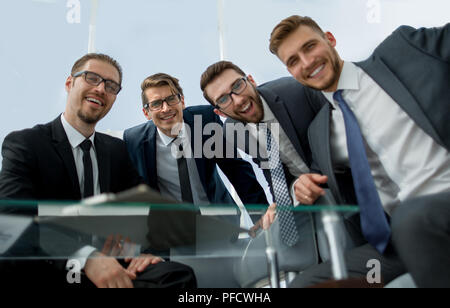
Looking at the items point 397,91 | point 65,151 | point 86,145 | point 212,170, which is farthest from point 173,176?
point 397,91

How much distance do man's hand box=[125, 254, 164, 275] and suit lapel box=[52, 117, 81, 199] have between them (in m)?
0.51

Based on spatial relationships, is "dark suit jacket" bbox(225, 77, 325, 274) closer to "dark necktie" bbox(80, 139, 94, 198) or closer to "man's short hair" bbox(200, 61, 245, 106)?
"man's short hair" bbox(200, 61, 245, 106)

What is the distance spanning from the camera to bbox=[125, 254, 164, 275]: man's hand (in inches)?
55.6

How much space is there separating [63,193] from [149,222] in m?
0.88

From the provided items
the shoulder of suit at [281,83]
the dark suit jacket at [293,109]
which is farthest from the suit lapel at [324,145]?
the shoulder of suit at [281,83]

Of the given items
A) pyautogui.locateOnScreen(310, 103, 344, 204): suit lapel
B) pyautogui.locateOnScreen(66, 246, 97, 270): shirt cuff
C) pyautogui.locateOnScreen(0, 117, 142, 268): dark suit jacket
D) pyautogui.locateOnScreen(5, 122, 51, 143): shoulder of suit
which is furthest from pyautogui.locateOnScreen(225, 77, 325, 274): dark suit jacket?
pyautogui.locateOnScreen(5, 122, 51, 143): shoulder of suit

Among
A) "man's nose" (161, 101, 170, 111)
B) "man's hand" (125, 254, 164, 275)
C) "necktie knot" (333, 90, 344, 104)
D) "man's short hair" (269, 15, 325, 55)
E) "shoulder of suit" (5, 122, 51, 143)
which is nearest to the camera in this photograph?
Answer: "man's hand" (125, 254, 164, 275)

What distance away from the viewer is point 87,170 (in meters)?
1.79

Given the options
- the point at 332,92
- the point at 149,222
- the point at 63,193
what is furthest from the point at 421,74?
the point at 63,193

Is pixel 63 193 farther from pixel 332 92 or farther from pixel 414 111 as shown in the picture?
pixel 414 111

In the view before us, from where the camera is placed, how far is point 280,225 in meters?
1.21

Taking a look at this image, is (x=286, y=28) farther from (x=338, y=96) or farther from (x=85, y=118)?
(x=85, y=118)

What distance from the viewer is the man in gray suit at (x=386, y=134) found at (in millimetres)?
1387
